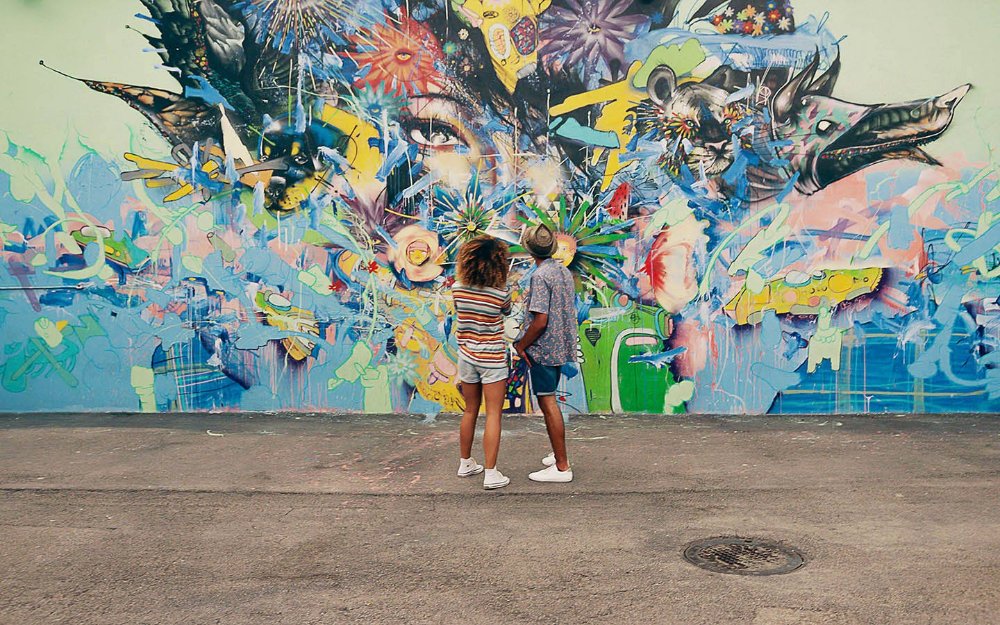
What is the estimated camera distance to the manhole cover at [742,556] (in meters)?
4.36

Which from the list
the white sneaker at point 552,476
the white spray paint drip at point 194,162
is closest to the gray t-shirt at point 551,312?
the white sneaker at point 552,476

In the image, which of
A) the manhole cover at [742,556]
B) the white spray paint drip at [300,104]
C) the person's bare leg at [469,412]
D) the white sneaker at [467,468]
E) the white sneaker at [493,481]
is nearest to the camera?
the manhole cover at [742,556]

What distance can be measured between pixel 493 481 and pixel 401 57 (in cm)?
418

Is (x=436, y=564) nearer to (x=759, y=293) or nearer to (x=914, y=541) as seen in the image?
(x=914, y=541)

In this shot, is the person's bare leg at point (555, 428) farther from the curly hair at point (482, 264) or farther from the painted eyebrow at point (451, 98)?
the painted eyebrow at point (451, 98)

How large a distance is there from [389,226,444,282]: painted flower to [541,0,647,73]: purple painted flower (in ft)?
6.33

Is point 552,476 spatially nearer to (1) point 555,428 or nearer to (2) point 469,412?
(1) point 555,428

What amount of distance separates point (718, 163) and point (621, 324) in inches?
64.8

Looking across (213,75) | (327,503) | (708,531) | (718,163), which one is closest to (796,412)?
(718,163)

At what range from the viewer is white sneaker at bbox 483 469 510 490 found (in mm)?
5848

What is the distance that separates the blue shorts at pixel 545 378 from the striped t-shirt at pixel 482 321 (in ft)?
0.74

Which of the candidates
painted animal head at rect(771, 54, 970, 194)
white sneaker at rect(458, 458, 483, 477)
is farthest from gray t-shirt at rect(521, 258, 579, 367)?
painted animal head at rect(771, 54, 970, 194)

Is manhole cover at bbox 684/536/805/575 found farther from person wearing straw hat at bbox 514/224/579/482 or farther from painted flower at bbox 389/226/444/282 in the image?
painted flower at bbox 389/226/444/282

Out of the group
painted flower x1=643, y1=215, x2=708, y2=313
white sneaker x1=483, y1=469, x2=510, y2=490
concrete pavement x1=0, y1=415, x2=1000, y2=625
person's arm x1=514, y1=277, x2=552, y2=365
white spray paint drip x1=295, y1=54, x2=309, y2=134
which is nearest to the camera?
concrete pavement x1=0, y1=415, x2=1000, y2=625
